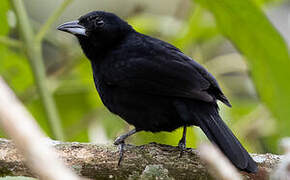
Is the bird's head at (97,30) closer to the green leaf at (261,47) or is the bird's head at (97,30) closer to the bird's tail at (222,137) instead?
the green leaf at (261,47)

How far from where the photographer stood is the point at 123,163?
2.10m

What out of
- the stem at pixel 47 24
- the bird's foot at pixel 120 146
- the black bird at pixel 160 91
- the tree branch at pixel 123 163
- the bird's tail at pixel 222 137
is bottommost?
the tree branch at pixel 123 163

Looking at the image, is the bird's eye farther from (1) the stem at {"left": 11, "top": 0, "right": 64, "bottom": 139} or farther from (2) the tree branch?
(2) the tree branch

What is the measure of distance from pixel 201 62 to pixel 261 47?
0.97 meters

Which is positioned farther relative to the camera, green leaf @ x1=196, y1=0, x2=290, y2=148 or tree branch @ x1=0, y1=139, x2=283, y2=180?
green leaf @ x1=196, y1=0, x2=290, y2=148

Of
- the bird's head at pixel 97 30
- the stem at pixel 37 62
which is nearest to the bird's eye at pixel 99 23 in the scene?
the bird's head at pixel 97 30

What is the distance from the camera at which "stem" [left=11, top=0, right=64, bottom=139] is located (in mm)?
2723

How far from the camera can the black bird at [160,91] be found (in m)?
2.48

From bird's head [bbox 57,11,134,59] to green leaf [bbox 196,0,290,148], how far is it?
0.75 meters

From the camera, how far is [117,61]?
2.87 m

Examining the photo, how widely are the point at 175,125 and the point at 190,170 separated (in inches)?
23.8

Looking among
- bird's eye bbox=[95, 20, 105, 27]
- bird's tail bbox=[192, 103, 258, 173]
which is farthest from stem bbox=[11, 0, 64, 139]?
bird's tail bbox=[192, 103, 258, 173]

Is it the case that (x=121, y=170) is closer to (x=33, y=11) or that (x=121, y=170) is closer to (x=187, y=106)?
(x=187, y=106)

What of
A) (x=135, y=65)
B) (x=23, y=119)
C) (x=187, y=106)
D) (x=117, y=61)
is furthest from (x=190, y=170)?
(x=23, y=119)
